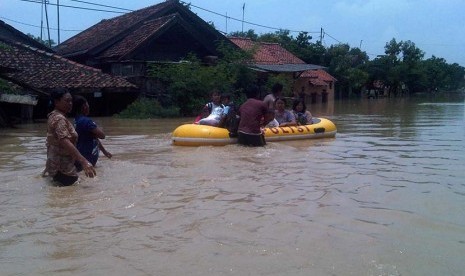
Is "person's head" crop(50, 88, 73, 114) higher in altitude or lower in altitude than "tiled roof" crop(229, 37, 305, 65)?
lower

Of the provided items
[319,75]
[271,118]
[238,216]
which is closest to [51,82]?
[271,118]

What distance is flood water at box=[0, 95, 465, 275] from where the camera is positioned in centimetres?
393

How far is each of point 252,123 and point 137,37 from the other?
13.5 m

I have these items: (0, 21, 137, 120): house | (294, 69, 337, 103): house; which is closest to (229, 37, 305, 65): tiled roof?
(294, 69, 337, 103): house

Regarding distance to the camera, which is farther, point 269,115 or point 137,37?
point 137,37

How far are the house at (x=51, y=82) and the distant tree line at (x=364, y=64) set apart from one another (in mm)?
21179

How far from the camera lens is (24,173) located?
7508mm

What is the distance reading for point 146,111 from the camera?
20.0m

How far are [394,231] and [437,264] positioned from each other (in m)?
0.81

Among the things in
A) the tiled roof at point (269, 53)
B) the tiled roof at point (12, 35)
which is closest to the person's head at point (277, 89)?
the tiled roof at point (12, 35)

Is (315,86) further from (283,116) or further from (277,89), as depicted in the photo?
(277,89)

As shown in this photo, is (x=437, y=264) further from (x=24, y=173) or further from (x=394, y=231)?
(x=24, y=173)

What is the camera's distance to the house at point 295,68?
27844mm

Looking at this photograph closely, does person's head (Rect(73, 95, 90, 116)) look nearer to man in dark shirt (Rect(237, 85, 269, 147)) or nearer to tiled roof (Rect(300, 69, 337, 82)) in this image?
man in dark shirt (Rect(237, 85, 269, 147))
